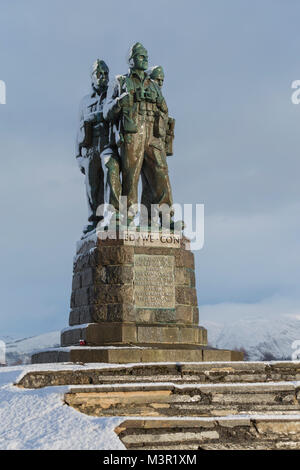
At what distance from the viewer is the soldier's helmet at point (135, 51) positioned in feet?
47.9

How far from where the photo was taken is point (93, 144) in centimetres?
1519

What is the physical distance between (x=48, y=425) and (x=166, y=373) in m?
2.50

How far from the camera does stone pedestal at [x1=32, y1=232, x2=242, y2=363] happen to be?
1284 centimetres

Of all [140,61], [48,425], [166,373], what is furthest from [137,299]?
[48,425]

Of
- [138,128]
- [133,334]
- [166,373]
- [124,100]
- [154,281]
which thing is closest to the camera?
[166,373]

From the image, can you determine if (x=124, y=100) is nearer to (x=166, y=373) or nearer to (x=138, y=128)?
(x=138, y=128)

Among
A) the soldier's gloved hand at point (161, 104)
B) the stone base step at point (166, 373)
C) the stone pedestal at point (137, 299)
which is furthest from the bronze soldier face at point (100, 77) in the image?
the stone base step at point (166, 373)

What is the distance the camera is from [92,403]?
8797 millimetres

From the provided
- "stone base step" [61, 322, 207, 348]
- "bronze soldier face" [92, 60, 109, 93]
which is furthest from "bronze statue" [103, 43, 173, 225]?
"stone base step" [61, 322, 207, 348]

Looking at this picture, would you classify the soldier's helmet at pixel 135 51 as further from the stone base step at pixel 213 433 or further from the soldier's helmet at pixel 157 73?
the stone base step at pixel 213 433

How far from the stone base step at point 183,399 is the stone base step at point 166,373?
0.55 metres

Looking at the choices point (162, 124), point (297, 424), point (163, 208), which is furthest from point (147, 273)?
point (297, 424)

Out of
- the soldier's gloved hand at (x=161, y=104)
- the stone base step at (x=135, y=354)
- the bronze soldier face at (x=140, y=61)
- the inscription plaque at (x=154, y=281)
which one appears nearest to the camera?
the stone base step at (x=135, y=354)
